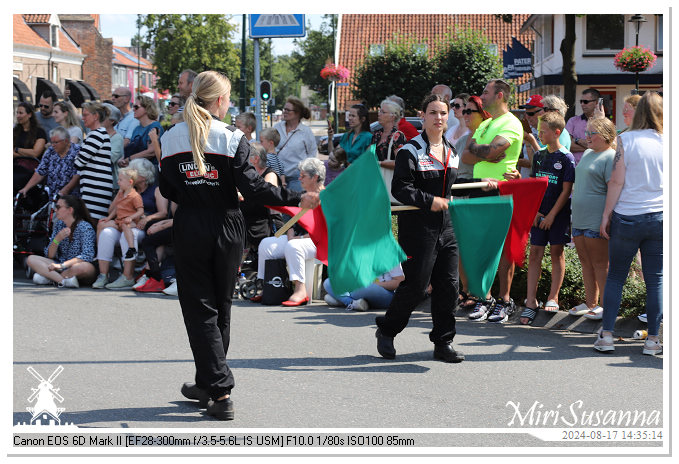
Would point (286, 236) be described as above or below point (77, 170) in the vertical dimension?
below

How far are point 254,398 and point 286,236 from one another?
4523mm

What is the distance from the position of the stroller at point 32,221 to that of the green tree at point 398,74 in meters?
27.9

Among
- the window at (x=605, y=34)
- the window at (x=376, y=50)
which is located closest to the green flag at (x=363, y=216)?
the window at (x=605, y=34)

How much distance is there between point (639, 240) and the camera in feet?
24.0

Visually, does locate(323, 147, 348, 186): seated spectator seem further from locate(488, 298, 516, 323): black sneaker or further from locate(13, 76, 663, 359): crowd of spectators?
locate(488, 298, 516, 323): black sneaker

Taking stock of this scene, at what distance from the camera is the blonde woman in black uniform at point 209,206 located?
5582 mm

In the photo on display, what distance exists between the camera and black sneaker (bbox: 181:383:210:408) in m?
5.92

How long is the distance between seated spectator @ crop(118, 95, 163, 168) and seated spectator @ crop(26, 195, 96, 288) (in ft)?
3.48

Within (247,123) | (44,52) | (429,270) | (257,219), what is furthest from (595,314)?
(44,52)

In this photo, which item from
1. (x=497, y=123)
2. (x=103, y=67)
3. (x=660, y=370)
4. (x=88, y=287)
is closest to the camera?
(x=660, y=370)

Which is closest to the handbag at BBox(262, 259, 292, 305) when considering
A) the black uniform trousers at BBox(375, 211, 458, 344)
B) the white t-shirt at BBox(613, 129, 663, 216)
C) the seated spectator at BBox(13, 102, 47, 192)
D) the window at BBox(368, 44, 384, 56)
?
the black uniform trousers at BBox(375, 211, 458, 344)

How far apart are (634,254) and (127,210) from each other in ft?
22.2

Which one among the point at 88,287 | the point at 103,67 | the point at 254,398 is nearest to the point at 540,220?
the point at 254,398
